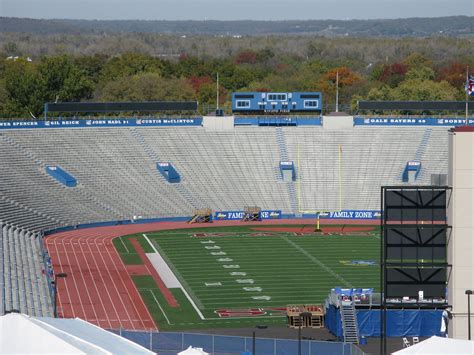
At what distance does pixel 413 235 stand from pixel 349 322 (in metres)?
10.9

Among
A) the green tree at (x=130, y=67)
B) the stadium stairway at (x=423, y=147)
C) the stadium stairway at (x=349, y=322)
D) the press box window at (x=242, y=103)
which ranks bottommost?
the stadium stairway at (x=349, y=322)

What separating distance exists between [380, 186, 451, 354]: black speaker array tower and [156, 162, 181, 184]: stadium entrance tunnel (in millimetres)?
43261

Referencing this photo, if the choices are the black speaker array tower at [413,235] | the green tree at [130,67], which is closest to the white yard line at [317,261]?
the black speaker array tower at [413,235]

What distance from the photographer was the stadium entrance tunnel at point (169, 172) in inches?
3086

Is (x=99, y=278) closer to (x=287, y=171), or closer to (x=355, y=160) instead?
(x=287, y=171)

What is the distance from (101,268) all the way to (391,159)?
27394 mm

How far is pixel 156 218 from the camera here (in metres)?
75.0

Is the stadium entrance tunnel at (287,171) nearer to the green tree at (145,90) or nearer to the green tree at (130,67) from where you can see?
the green tree at (145,90)

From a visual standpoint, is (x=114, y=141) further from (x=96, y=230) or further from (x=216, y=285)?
(x=216, y=285)

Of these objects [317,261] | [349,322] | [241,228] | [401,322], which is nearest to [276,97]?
[241,228]

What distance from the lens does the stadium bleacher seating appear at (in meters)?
74.1

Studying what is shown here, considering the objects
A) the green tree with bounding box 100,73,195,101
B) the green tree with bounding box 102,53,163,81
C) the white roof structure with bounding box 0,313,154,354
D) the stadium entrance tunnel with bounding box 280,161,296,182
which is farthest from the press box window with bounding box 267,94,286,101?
the white roof structure with bounding box 0,313,154,354

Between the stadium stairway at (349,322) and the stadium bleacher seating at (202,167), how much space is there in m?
26.5

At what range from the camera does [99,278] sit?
187ft
